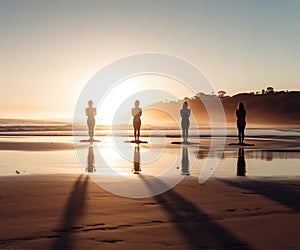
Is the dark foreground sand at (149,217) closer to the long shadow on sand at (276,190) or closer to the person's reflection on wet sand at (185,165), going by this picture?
the long shadow on sand at (276,190)

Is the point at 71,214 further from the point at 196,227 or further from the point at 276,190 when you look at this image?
the point at 276,190

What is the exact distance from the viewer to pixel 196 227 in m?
7.16

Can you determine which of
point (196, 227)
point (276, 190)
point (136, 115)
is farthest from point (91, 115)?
point (196, 227)

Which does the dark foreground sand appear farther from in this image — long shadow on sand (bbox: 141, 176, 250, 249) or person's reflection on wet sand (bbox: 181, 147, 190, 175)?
person's reflection on wet sand (bbox: 181, 147, 190, 175)

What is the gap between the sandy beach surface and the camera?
251 inches

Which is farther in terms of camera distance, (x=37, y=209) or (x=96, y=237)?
(x=37, y=209)

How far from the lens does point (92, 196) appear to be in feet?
31.5

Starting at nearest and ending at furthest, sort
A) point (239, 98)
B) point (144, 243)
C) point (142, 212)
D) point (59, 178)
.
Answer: point (144, 243) < point (142, 212) < point (59, 178) < point (239, 98)

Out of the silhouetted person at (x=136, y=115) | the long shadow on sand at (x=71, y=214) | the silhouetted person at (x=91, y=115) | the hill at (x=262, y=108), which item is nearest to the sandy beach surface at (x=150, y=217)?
the long shadow on sand at (x=71, y=214)

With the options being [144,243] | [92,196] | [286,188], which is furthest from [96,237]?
[286,188]

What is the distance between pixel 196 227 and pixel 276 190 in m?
4.15

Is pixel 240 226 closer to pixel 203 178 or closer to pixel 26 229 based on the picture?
pixel 26 229

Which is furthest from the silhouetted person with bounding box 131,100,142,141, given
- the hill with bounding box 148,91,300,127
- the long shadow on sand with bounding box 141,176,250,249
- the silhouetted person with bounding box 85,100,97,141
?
the hill with bounding box 148,91,300,127

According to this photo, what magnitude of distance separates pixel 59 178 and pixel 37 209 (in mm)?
3938
